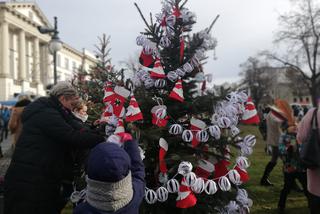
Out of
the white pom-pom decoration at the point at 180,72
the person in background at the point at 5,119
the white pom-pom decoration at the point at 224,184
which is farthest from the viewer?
the person in background at the point at 5,119

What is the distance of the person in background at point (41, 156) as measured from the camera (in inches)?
134

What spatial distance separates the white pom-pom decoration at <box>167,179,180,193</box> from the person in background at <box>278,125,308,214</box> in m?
3.21

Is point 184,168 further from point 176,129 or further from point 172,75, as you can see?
point 172,75

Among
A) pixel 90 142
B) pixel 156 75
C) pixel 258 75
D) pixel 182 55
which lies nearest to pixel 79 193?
pixel 90 142

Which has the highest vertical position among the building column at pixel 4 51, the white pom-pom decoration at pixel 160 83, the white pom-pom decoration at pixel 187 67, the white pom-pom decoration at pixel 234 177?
the building column at pixel 4 51

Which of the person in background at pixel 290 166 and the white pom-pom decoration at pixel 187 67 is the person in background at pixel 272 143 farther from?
the white pom-pom decoration at pixel 187 67

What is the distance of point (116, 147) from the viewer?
261 cm

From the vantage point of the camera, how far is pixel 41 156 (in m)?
3.44

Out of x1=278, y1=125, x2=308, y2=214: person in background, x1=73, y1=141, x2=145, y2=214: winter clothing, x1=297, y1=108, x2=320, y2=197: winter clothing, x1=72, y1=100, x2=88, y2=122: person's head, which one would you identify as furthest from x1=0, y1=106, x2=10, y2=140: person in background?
x1=73, y1=141, x2=145, y2=214: winter clothing

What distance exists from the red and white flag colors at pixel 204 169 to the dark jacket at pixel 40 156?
0.99m

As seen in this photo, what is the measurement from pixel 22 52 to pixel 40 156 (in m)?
58.4

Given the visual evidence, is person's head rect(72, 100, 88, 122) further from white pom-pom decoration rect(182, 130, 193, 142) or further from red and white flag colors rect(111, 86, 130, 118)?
white pom-pom decoration rect(182, 130, 193, 142)

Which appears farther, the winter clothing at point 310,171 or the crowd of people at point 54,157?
the winter clothing at point 310,171

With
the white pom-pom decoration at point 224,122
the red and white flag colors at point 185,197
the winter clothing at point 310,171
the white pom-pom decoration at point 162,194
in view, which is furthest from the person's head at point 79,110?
the winter clothing at point 310,171
